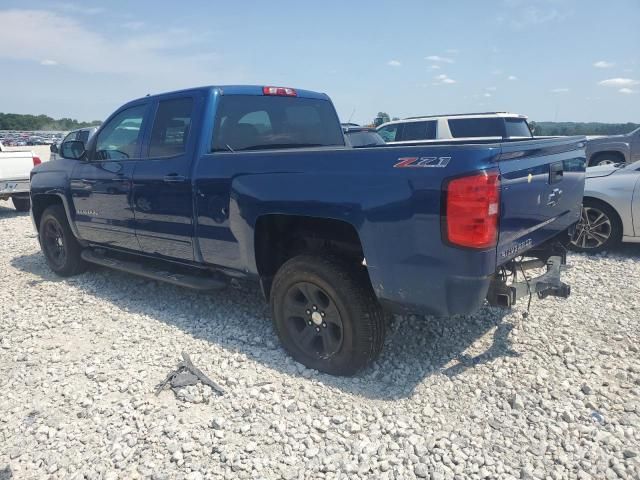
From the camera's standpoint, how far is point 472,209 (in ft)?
8.01

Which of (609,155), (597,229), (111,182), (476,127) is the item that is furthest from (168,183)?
(609,155)

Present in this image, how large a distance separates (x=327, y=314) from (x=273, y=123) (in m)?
1.90

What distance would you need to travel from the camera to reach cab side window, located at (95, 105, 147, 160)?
447 centimetres

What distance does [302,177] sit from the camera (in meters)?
3.05

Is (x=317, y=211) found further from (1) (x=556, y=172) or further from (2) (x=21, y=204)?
(2) (x=21, y=204)

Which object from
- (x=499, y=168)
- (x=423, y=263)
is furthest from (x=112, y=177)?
(x=499, y=168)

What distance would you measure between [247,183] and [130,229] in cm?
175

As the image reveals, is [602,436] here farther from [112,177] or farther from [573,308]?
[112,177]

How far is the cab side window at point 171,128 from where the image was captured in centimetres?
398

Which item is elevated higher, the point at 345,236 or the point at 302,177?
the point at 302,177

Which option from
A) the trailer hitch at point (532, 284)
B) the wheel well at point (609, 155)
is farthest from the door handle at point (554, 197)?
the wheel well at point (609, 155)

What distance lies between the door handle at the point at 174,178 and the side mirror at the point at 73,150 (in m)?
1.64

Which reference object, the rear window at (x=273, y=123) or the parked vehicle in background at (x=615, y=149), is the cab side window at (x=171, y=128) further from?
the parked vehicle in background at (x=615, y=149)

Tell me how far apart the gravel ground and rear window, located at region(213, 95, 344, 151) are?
152 centimetres
